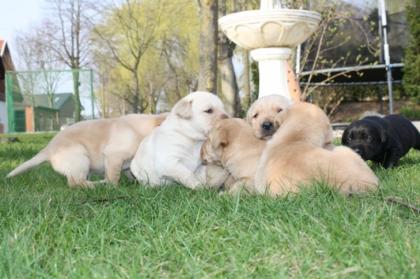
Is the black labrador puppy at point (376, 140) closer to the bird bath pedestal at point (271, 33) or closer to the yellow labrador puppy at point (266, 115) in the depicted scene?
the yellow labrador puppy at point (266, 115)

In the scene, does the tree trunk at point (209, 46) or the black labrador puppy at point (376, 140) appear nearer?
the black labrador puppy at point (376, 140)

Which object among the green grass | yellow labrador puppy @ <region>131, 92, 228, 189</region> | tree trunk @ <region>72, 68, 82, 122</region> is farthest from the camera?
tree trunk @ <region>72, 68, 82, 122</region>

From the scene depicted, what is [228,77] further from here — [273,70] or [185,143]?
[185,143]

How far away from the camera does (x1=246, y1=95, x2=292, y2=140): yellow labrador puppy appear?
4.44 m

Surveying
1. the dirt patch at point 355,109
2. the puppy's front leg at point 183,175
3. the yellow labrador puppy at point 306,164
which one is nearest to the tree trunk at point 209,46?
the puppy's front leg at point 183,175

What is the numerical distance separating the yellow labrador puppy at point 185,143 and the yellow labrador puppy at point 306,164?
2.72 ft

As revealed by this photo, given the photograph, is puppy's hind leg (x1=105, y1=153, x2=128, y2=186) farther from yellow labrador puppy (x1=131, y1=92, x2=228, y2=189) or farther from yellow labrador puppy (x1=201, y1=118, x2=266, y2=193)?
yellow labrador puppy (x1=201, y1=118, x2=266, y2=193)

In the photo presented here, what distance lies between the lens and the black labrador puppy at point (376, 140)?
5.25m

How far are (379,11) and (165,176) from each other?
11.3 meters

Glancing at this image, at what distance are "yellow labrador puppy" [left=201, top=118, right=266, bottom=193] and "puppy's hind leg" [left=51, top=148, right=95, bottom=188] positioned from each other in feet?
4.37

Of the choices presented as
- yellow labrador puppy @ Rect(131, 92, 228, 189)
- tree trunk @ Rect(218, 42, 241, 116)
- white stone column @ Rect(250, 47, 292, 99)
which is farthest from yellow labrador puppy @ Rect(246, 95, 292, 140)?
tree trunk @ Rect(218, 42, 241, 116)

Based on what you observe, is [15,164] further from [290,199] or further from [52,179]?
[290,199]

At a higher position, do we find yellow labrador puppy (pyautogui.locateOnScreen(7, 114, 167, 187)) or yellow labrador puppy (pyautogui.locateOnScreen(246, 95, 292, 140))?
yellow labrador puppy (pyautogui.locateOnScreen(246, 95, 292, 140))

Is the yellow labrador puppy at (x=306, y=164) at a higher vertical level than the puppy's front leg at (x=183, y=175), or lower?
higher
